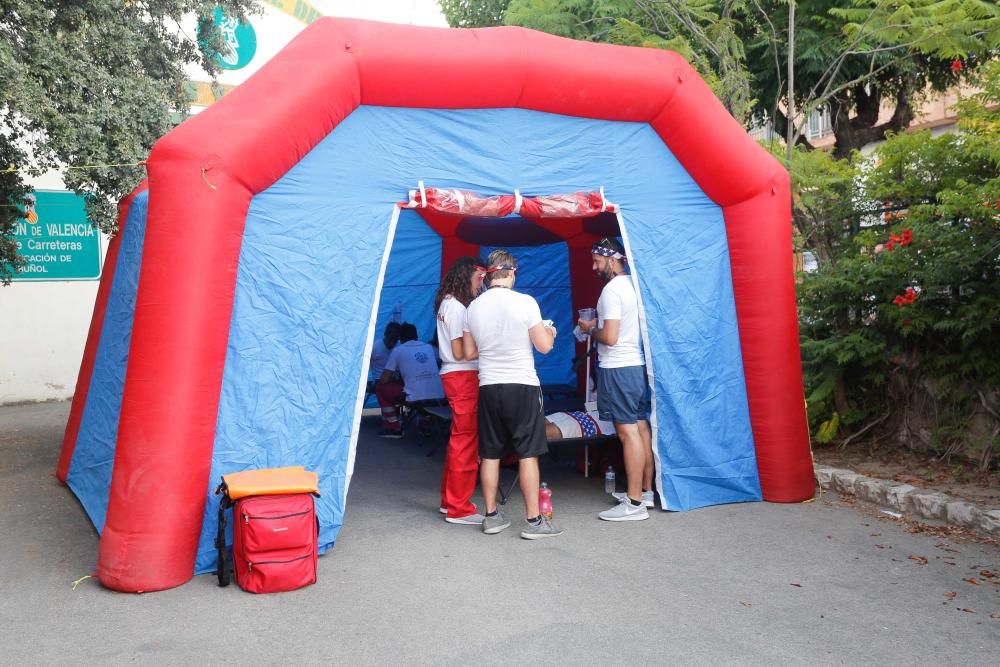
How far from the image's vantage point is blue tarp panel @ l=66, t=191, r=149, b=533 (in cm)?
579

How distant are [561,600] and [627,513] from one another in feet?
5.42

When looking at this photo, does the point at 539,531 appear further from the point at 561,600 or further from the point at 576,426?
the point at 576,426

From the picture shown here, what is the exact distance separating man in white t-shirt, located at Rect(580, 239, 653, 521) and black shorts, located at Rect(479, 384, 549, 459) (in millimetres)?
650

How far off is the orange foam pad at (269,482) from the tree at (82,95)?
3.46 m

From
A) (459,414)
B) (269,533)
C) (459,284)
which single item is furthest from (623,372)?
(269,533)

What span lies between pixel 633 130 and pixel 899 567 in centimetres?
333

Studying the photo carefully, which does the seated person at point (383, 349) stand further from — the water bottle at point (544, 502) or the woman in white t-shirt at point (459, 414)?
the water bottle at point (544, 502)

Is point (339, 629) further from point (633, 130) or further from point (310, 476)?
point (633, 130)

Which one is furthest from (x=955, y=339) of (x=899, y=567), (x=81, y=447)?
(x=81, y=447)

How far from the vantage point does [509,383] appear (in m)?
5.46

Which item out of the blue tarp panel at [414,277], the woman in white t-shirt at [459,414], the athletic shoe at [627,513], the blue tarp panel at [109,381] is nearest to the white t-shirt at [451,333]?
the woman in white t-shirt at [459,414]

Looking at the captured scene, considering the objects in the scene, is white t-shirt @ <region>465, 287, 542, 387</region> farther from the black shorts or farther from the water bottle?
the water bottle

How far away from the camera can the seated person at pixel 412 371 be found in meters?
8.63

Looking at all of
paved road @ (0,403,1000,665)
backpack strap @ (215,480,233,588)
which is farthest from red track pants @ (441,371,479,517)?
backpack strap @ (215,480,233,588)
